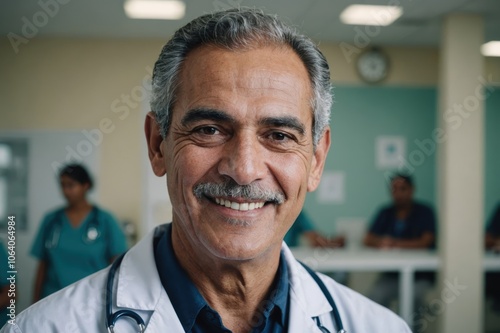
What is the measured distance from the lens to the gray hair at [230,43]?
906mm

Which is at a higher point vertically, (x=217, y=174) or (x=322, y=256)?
(x=217, y=174)

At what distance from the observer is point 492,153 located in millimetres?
4848

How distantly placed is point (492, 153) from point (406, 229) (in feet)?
5.50

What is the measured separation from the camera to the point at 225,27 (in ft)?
2.97

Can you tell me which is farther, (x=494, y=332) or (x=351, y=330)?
(x=494, y=332)

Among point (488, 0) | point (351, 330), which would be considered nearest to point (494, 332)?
point (488, 0)

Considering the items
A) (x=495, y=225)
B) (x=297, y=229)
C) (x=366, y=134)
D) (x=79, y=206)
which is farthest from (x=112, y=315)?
(x=366, y=134)

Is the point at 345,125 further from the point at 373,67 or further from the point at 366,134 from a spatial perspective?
the point at 373,67

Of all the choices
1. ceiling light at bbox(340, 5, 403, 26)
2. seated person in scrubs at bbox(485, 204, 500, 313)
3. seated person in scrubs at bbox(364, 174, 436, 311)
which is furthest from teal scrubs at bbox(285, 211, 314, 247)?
ceiling light at bbox(340, 5, 403, 26)

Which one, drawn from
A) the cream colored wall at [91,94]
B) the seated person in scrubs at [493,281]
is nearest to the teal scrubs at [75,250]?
the cream colored wall at [91,94]

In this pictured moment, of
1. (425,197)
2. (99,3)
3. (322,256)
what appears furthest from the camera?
(425,197)

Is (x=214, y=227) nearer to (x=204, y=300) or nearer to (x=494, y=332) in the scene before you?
(x=204, y=300)

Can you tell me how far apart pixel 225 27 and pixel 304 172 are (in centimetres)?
30

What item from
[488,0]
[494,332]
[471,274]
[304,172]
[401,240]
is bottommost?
[494,332]
